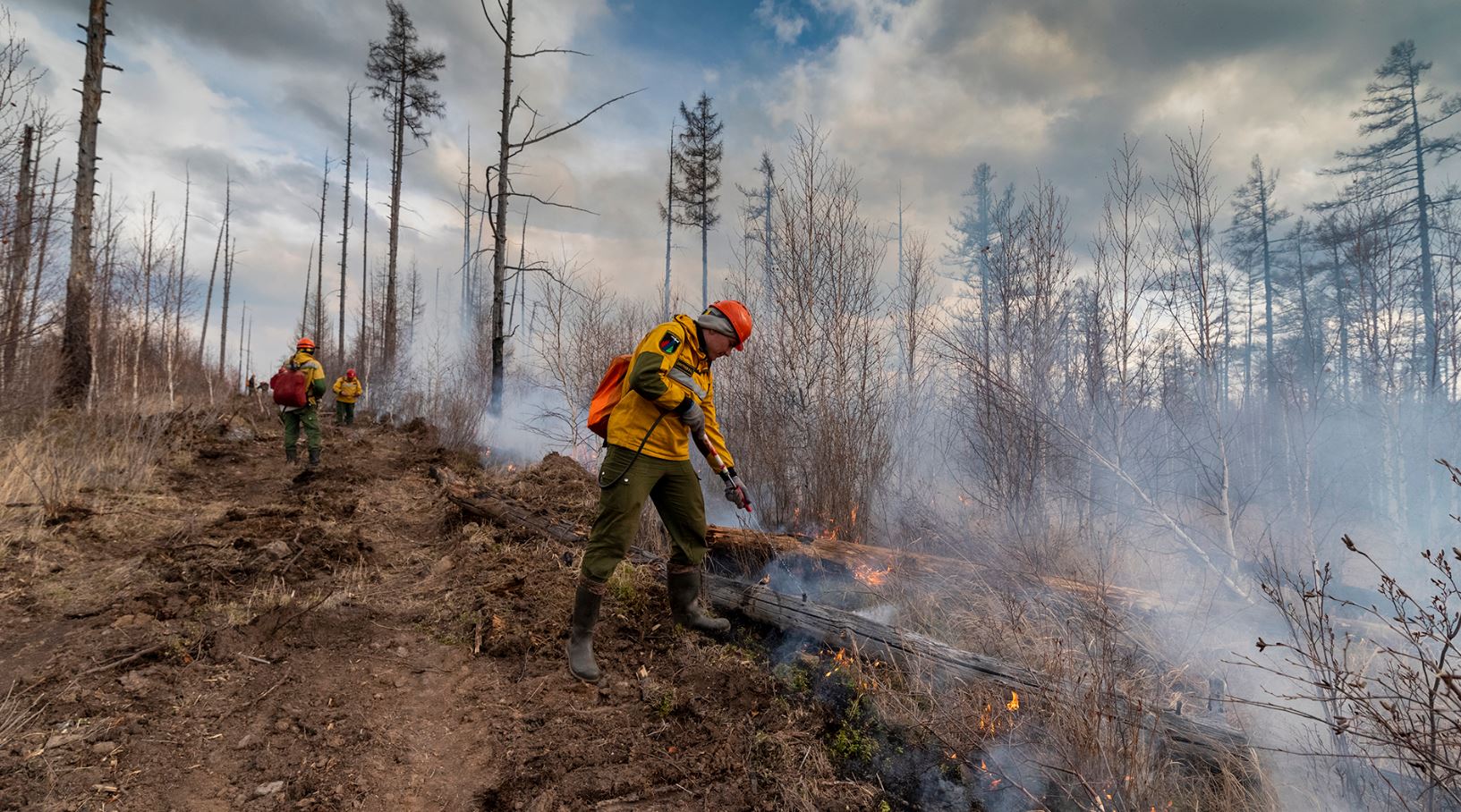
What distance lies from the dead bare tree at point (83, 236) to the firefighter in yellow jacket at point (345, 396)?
18.5 feet

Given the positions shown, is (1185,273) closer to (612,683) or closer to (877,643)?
(877,643)

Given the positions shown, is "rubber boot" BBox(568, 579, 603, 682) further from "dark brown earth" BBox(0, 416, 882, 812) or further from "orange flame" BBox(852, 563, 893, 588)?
"orange flame" BBox(852, 563, 893, 588)

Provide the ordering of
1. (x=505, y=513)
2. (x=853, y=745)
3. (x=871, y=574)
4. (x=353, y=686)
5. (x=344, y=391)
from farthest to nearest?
1. (x=344, y=391)
2. (x=505, y=513)
3. (x=871, y=574)
4. (x=353, y=686)
5. (x=853, y=745)

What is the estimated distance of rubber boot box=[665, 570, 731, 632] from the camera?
402 cm

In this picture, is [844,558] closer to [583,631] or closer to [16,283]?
[583,631]

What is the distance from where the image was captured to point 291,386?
29.8ft

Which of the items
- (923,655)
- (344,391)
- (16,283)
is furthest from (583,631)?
(344,391)

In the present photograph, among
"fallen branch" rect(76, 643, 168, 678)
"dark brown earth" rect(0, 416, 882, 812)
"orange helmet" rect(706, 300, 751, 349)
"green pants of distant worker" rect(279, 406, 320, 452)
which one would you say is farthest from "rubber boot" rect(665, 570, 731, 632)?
"green pants of distant worker" rect(279, 406, 320, 452)

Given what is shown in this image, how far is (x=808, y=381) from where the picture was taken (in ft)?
25.1

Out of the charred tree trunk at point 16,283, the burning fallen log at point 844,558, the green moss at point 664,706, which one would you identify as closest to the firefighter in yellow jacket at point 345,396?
the charred tree trunk at point 16,283

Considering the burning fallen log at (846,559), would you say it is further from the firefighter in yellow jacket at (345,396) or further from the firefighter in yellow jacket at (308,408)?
the firefighter in yellow jacket at (345,396)

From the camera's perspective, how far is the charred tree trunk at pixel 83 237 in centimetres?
1005

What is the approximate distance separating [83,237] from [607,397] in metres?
12.4

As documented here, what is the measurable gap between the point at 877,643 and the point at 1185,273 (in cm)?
479
